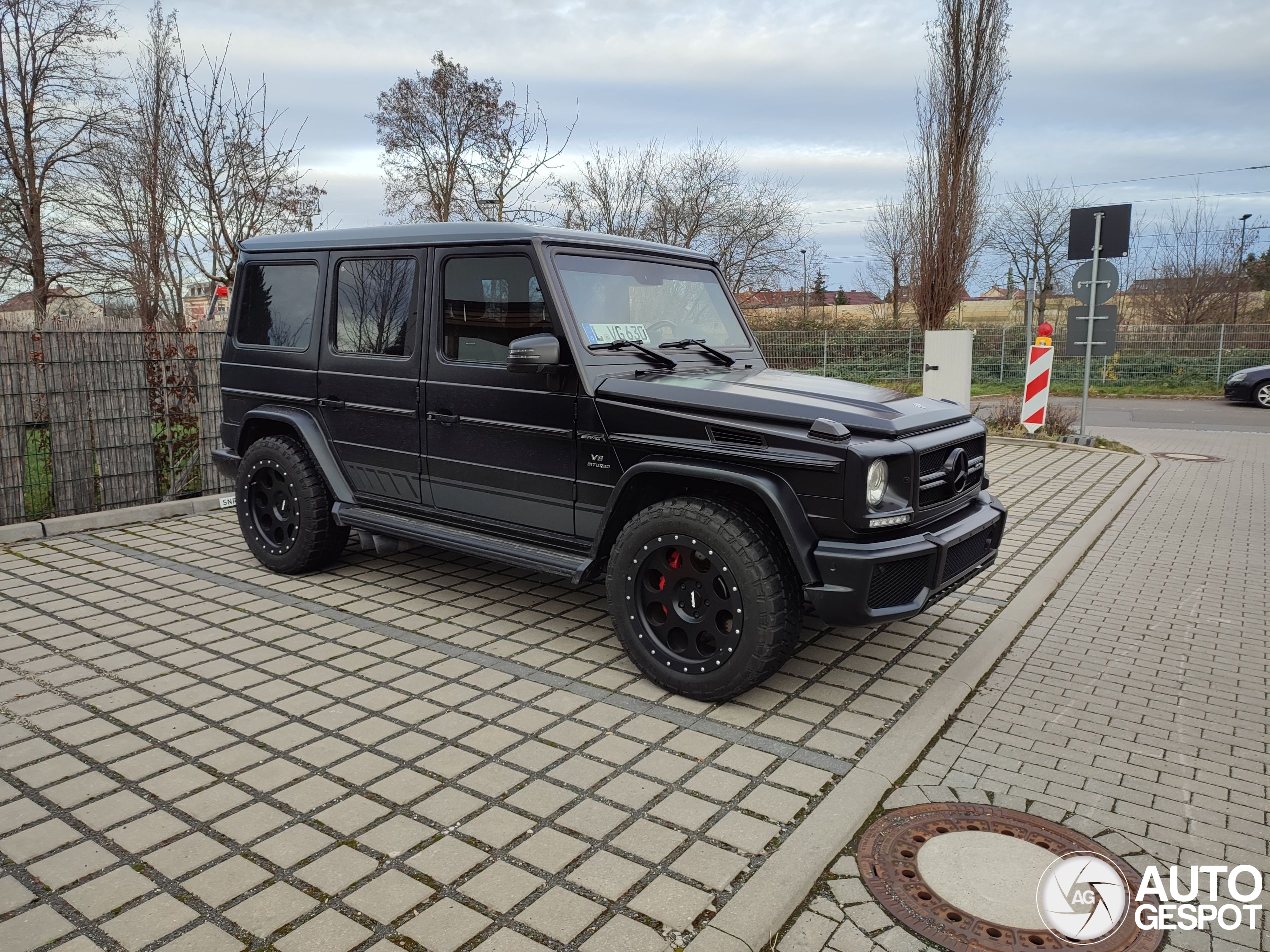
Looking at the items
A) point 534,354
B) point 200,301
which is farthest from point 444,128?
point 534,354

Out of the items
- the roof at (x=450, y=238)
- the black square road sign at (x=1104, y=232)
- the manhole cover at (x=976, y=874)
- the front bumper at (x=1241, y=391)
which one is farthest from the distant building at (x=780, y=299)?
Answer: the manhole cover at (x=976, y=874)

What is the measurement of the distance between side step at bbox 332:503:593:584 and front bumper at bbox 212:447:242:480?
3.59ft

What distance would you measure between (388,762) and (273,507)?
9.65 feet

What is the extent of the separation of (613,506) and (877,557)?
1.23m

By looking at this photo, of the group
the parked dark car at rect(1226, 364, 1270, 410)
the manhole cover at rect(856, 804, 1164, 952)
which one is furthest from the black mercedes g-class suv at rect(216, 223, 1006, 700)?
the parked dark car at rect(1226, 364, 1270, 410)

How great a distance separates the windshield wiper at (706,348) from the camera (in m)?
4.69

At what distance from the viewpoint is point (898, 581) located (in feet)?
11.7

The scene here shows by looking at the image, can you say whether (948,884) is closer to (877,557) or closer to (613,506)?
(877,557)

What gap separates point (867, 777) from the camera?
3.17 metres

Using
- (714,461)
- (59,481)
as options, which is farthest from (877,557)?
(59,481)

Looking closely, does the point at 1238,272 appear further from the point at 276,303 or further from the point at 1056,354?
the point at 276,303

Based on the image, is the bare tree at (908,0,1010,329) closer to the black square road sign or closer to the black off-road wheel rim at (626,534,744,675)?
the black square road sign

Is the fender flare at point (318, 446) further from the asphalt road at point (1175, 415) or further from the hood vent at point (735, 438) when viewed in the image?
the asphalt road at point (1175, 415)

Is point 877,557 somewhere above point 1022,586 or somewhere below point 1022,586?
above
